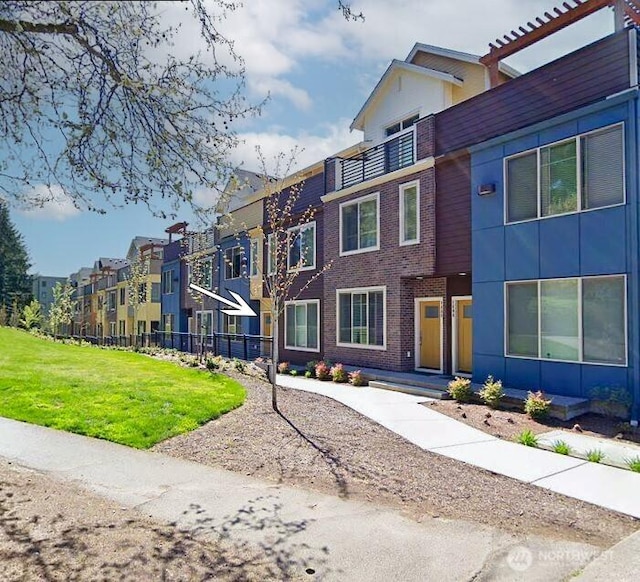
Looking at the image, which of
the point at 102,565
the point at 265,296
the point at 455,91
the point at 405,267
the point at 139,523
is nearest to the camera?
the point at 102,565

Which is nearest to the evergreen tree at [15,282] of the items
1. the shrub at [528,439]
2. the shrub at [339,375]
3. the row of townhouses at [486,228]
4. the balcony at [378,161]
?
the row of townhouses at [486,228]

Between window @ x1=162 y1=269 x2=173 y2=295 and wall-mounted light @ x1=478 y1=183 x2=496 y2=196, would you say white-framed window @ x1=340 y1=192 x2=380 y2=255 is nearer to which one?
wall-mounted light @ x1=478 y1=183 x2=496 y2=196

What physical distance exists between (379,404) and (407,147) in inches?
311

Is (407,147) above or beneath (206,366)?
above

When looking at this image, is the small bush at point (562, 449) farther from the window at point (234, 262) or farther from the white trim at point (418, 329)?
the window at point (234, 262)

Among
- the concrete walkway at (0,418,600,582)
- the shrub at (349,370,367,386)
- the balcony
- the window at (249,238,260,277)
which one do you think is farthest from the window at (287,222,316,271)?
the concrete walkway at (0,418,600,582)

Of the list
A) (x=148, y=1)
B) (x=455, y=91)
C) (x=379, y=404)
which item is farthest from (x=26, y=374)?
(x=455, y=91)

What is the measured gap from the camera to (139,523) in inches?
185

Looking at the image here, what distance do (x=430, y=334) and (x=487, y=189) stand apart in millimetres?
4850

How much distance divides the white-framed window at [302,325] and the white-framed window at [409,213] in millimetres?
4953

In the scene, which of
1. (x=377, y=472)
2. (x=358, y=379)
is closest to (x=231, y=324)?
(x=358, y=379)

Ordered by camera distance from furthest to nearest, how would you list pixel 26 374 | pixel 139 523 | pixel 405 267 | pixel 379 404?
pixel 405 267 → pixel 26 374 → pixel 379 404 → pixel 139 523

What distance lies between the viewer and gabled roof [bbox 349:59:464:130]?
1653 cm

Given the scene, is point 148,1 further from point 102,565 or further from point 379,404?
point 379,404
